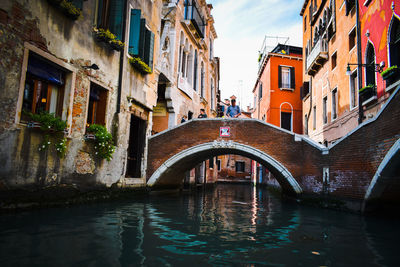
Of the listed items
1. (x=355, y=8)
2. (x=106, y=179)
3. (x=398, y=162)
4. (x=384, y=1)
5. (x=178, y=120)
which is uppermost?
(x=355, y=8)

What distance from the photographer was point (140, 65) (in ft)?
28.0

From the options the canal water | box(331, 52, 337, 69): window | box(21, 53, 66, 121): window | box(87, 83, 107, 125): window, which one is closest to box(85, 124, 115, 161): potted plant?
box(87, 83, 107, 125): window

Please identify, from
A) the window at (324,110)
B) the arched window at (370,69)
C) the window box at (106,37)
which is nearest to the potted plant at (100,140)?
the window box at (106,37)

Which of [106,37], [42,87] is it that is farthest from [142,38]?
[42,87]

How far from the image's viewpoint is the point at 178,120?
12516 mm

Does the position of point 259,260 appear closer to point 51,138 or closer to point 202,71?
point 51,138

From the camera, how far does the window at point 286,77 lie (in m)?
17.5

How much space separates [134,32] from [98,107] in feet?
7.76

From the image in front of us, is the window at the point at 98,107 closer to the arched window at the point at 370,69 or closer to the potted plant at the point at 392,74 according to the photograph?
the potted plant at the point at 392,74

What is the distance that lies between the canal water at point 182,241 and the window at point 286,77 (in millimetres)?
12801

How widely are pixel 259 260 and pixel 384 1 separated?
7523 millimetres

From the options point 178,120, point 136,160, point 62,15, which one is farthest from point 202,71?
point 62,15

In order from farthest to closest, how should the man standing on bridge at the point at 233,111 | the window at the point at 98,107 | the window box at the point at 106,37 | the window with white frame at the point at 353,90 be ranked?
the man standing on bridge at the point at 233,111 → the window with white frame at the point at 353,90 → the window at the point at 98,107 → the window box at the point at 106,37

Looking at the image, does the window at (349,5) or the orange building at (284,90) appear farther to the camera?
the orange building at (284,90)
